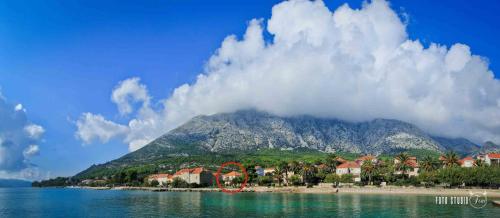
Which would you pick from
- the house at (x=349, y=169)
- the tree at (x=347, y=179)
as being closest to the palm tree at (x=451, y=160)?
the tree at (x=347, y=179)

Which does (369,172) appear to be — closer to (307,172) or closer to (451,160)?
(307,172)

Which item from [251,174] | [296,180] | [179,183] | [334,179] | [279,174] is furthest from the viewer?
[179,183]

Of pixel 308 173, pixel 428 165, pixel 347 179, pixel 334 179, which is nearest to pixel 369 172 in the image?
pixel 347 179

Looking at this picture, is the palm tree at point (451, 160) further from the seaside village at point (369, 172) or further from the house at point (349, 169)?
the house at point (349, 169)

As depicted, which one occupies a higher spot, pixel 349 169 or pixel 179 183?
pixel 349 169

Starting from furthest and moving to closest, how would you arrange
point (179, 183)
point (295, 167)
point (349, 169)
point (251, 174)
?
point (179, 183)
point (251, 174)
point (349, 169)
point (295, 167)

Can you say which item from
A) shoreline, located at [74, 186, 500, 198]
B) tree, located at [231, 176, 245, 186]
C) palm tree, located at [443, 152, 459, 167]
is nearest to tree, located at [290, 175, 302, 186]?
shoreline, located at [74, 186, 500, 198]

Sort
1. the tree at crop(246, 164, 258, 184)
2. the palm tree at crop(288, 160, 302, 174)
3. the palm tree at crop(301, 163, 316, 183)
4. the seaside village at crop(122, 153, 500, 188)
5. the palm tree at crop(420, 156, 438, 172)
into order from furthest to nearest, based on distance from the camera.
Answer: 1. the tree at crop(246, 164, 258, 184)
2. the palm tree at crop(288, 160, 302, 174)
3. the palm tree at crop(301, 163, 316, 183)
4. the palm tree at crop(420, 156, 438, 172)
5. the seaside village at crop(122, 153, 500, 188)

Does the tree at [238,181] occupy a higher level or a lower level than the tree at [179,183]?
higher

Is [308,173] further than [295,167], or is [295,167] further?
[295,167]

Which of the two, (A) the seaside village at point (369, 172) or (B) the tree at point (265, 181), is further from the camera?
(B) the tree at point (265, 181)

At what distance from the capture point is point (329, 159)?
179375 millimetres

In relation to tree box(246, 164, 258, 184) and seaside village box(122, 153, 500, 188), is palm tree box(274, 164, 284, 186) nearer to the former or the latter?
seaside village box(122, 153, 500, 188)

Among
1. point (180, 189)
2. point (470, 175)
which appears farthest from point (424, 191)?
point (180, 189)
